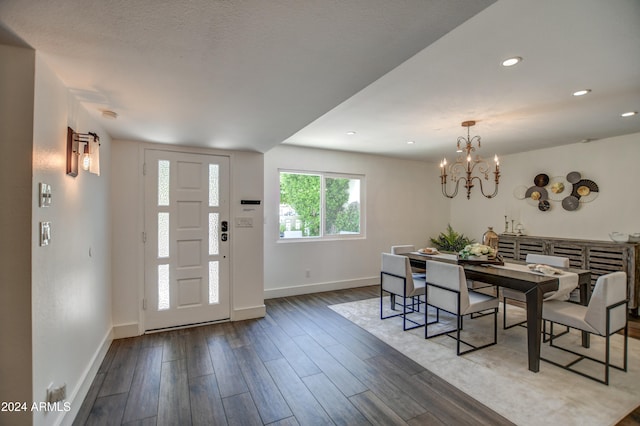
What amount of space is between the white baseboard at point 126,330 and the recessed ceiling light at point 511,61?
4.39 metres

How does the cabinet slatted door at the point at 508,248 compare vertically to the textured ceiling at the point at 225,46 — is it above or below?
below

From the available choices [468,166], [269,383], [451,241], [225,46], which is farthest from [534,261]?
[225,46]

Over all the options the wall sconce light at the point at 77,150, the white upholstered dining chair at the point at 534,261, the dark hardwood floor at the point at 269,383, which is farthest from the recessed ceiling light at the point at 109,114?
the white upholstered dining chair at the point at 534,261

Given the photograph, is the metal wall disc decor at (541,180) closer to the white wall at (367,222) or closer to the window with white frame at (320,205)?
the white wall at (367,222)

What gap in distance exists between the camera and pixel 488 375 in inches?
98.8

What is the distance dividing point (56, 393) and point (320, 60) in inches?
96.7

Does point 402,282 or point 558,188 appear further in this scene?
point 558,188

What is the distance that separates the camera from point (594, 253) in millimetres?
4258

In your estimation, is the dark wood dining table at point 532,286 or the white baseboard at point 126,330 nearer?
the dark wood dining table at point 532,286

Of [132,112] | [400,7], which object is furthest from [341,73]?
[132,112]

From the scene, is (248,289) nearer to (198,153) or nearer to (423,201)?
(198,153)

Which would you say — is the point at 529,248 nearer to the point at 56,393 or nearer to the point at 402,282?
the point at 402,282

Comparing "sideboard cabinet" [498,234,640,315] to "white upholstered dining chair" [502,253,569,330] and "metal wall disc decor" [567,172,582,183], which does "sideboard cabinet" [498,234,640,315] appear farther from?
"white upholstered dining chair" [502,253,569,330]

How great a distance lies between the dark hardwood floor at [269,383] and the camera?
6.64 feet
